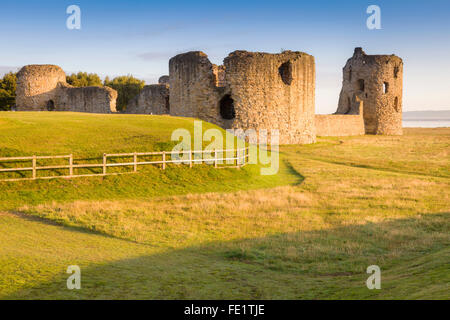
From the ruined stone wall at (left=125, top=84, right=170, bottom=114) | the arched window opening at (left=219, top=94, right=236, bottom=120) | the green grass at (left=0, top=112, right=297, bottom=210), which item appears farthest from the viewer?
the ruined stone wall at (left=125, top=84, right=170, bottom=114)

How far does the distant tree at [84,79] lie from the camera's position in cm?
5962

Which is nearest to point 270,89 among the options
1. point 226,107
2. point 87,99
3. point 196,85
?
point 226,107

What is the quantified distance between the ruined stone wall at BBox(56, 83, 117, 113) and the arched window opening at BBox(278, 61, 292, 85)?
18.4m

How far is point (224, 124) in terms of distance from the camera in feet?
106

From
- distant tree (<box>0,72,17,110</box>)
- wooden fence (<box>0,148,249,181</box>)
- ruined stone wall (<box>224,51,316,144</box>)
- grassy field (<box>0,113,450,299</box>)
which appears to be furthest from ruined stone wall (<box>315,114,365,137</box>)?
distant tree (<box>0,72,17,110</box>)

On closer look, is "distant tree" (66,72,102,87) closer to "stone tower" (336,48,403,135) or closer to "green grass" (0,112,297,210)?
"stone tower" (336,48,403,135)

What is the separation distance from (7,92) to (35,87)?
11657mm

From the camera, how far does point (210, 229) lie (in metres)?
11.2

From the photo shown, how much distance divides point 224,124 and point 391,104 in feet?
94.5

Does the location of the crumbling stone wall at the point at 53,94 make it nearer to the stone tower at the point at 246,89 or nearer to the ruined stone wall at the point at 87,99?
the ruined stone wall at the point at 87,99

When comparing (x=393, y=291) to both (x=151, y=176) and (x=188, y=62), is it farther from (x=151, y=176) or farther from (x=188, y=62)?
(x=188, y=62)

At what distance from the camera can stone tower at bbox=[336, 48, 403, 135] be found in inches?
2005

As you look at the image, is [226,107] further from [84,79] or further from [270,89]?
[84,79]
